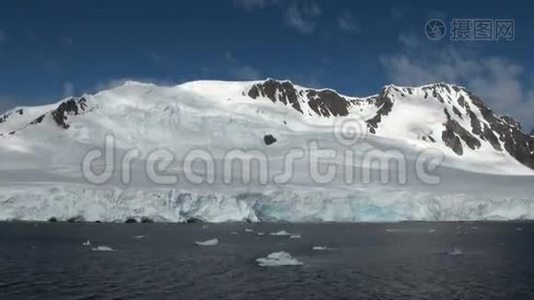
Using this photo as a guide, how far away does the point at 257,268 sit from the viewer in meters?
48.7

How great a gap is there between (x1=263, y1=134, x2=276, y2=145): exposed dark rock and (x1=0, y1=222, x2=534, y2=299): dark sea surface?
307ft

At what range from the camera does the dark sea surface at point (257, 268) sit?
3812cm

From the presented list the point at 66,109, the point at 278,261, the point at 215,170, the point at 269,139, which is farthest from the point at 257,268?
the point at 66,109

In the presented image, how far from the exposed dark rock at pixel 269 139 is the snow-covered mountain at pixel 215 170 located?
0.99 feet

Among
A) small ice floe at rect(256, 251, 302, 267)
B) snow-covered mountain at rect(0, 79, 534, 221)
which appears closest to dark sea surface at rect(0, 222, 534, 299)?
small ice floe at rect(256, 251, 302, 267)

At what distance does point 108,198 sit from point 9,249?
40514 mm

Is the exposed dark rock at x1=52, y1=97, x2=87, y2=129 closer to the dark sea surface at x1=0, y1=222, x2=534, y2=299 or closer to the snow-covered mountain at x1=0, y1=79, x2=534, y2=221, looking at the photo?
the snow-covered mountain at x1=0, y1=79, x2=534, y2=221

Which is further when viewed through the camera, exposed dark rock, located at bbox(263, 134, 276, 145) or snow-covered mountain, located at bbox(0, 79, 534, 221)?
exposed dark rock, located at bbox(263, 134, 276, 145)

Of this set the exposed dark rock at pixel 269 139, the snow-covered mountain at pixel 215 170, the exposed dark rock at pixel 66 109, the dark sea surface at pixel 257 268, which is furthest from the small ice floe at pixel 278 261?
the exposed dark rock at pixel 66 109

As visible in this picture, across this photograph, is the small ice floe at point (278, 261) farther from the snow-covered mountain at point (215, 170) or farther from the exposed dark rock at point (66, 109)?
the exposed dark rock at point (66, 109)

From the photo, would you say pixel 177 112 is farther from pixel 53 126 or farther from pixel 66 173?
pixel 66 173

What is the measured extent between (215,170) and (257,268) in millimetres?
95326

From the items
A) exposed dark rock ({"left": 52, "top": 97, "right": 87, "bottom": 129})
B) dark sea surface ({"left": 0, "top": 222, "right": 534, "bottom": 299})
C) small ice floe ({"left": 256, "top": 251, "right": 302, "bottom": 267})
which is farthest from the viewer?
exposed dark rock ({"left": 52, "top": 97, "right": 87, "bottom": 129})

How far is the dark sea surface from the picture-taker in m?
38.1
